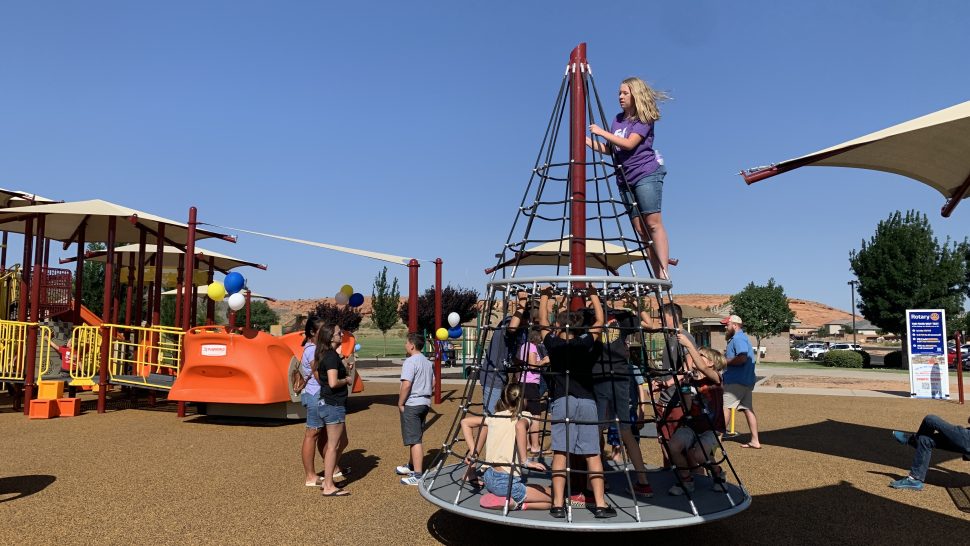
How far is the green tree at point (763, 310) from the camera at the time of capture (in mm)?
50875

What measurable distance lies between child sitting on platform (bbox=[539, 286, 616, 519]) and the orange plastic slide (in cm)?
683

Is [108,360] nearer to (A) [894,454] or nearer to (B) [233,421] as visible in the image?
(B) [233,421]

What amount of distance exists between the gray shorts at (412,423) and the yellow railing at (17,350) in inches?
358

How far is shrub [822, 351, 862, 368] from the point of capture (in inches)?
1329

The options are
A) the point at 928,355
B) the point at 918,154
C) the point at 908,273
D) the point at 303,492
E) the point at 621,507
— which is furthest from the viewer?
the point at 908,273

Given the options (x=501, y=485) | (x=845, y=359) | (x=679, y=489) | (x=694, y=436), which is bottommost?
(x=845, y=359)

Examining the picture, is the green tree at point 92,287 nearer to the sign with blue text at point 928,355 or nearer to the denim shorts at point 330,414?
the denim shorts at point 330,414

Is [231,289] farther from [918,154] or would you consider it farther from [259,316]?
[259,316]

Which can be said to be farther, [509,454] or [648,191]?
[648,191]

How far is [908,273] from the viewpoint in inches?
1308

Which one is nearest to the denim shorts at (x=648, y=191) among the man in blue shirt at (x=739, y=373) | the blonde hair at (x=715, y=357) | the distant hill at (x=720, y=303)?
the blonde hair at (x=715, y=357)

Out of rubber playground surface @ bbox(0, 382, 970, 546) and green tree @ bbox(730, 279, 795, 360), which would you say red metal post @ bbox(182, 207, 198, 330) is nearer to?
rubber playground surface @ bbox(0, 382, 970, 546)

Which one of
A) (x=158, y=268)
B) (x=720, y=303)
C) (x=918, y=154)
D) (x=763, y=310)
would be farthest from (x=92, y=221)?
(x=720, y=303)

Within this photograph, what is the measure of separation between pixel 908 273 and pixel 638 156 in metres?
34.4
